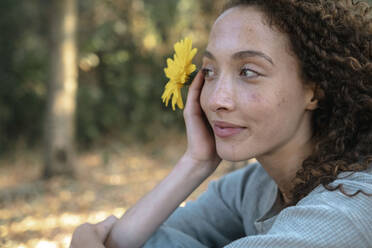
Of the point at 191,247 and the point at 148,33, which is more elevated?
the point at 148,33

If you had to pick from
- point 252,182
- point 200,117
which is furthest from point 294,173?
point 200,117

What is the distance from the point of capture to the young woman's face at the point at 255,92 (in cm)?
177

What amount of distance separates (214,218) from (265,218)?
0.42m

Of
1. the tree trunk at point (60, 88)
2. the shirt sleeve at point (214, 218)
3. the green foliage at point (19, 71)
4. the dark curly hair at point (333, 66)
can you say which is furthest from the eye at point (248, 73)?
the green foliage at point (19, 71)

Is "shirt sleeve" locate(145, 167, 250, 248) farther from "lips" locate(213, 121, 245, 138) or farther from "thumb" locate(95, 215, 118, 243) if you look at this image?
"lips" locate(213, 121, 245, 138)

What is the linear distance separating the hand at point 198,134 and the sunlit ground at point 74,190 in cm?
148

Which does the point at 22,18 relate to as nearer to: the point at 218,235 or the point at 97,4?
the point at 97,4

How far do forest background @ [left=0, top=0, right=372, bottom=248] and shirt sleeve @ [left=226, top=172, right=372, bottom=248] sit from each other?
4494mm

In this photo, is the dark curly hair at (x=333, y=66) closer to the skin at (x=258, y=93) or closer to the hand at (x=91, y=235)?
the skin at (x=258, y=93)

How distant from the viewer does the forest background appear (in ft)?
21.5

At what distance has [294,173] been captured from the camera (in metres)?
1.97

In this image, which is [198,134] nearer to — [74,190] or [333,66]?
[333,66]

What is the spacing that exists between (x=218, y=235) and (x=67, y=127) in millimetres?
4942

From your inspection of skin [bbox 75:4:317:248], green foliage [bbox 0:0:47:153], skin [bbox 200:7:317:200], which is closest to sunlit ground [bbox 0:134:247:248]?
green foliage [bbox 0:0:47:153]
